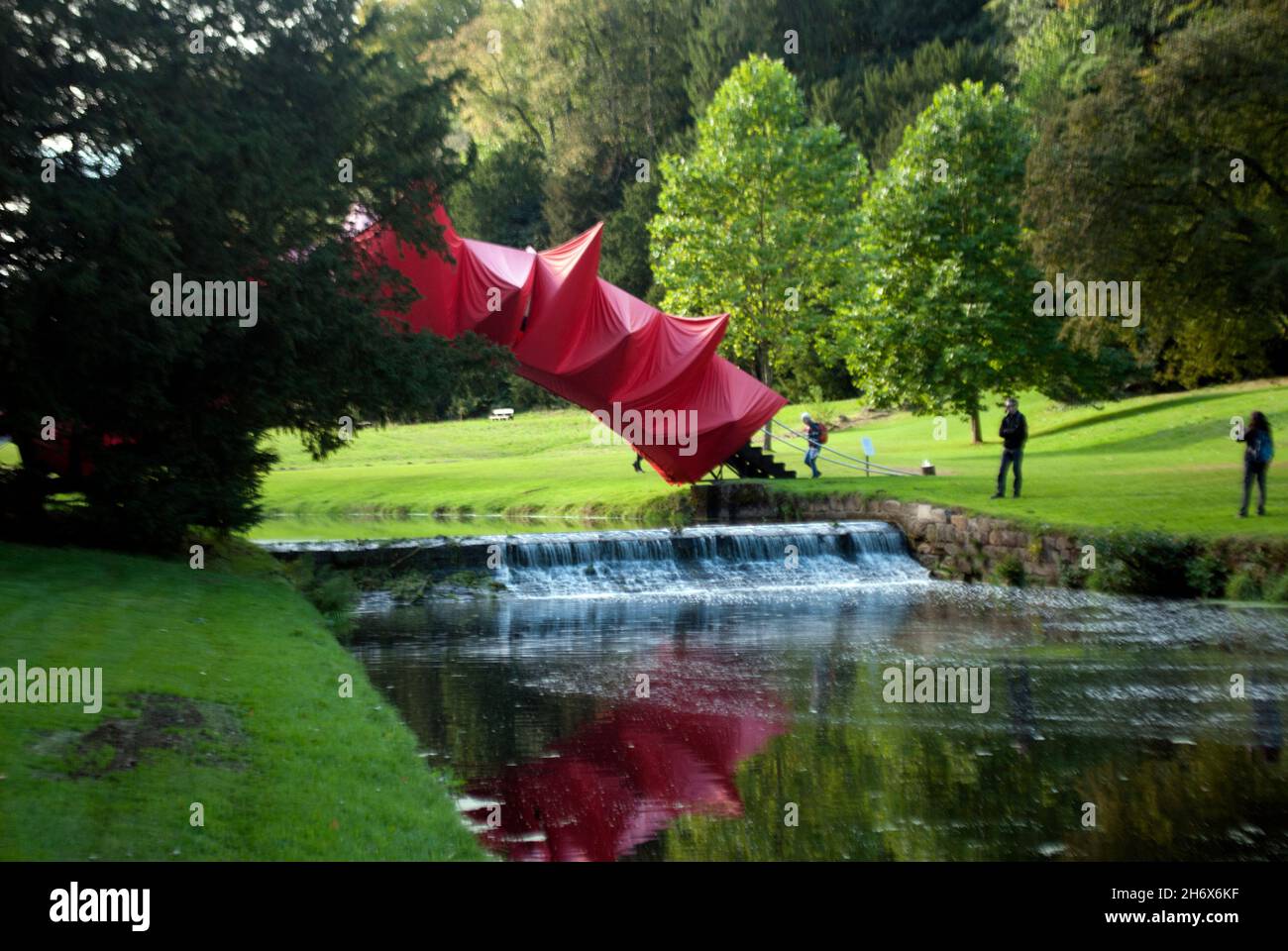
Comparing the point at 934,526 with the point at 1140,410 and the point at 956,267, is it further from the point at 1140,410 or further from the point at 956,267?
the point at 1140,410

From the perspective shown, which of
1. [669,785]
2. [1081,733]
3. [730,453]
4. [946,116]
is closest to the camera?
[669,785]

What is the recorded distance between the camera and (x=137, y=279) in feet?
48.3

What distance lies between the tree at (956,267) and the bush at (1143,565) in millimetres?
19231

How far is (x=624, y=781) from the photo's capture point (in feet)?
32.5

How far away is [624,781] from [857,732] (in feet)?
8.53

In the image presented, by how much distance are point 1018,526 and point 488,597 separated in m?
9.68

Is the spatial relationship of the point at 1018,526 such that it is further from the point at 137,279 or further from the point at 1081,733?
the point at 137,279

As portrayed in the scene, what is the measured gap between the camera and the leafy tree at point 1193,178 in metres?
21.6

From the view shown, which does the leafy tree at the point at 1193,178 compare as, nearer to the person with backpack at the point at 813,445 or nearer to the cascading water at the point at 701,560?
the cascading water at the point at 701,560

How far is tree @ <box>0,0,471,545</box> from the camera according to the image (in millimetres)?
14969

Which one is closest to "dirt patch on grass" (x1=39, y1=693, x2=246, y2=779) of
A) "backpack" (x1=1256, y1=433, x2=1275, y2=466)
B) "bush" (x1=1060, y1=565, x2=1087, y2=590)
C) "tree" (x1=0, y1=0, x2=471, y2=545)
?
"tree" (x1=0, y1=0, x2=471, y2=545)

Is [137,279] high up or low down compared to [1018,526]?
up

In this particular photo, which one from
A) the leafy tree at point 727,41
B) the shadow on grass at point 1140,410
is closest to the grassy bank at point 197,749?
the shadow on grass at point 1140,410

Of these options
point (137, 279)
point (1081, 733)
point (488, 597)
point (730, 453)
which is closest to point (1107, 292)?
point (730, 453)
